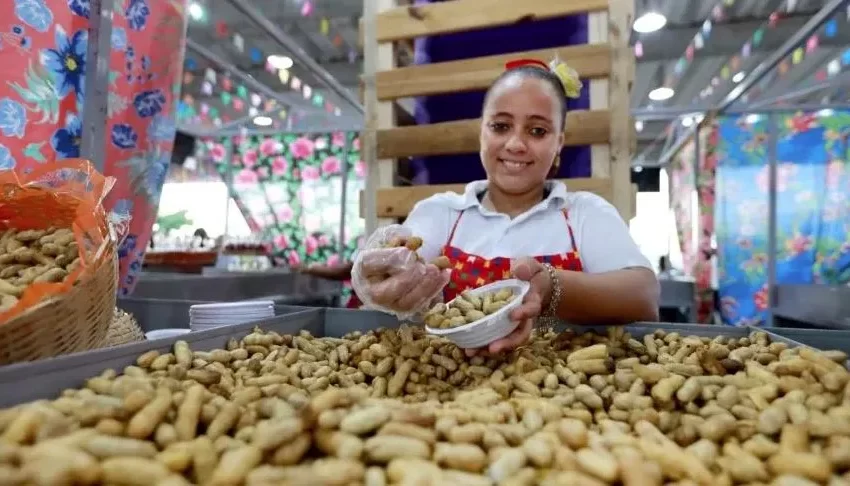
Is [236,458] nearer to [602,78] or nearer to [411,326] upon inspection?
[411,326]

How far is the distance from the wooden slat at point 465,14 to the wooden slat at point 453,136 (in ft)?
1.11

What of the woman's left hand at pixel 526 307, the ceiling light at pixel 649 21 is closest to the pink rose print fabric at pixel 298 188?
the ceiling light at pixel 649 21

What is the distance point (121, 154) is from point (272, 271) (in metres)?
1.88

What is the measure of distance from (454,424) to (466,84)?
1.59 m

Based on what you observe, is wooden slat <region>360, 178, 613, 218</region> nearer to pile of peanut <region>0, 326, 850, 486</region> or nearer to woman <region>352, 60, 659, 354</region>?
woman <region>352, 60, 659, 354</region>

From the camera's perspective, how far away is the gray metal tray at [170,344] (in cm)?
65

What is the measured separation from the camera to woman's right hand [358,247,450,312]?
100 cm

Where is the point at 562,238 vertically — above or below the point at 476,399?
above

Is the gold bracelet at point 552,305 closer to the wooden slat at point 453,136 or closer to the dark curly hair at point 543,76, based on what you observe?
the dark curly hair at point 543,76

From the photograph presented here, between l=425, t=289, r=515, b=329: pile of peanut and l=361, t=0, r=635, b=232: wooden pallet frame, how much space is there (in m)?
1.01

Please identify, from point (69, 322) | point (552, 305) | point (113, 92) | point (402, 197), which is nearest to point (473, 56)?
point (402, 197)

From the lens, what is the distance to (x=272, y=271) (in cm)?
333

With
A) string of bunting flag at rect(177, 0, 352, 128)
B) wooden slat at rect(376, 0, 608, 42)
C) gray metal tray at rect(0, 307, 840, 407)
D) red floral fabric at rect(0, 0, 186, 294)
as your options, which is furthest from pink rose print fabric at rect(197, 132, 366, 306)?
gray metal tray at rect(0, 307, 840, 407)

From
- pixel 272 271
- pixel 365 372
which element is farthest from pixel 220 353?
pixel 272 271
